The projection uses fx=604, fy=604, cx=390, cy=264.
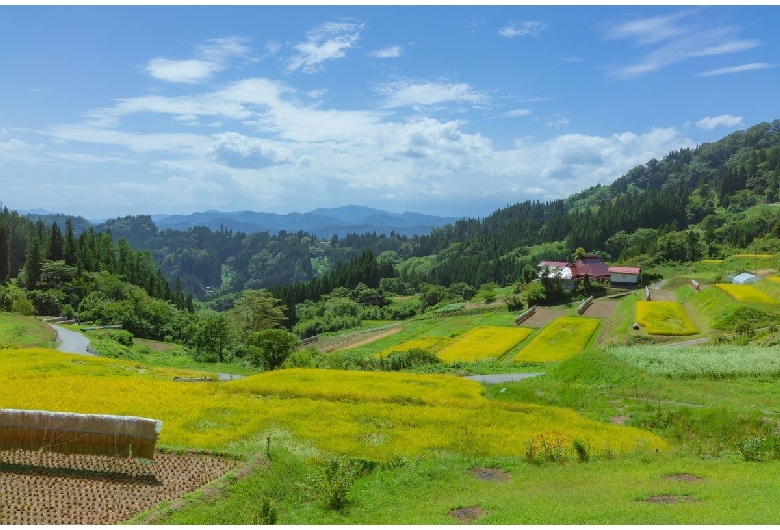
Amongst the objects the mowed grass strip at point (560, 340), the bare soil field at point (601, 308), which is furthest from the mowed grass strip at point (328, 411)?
the bare soil field at point (601, 308)

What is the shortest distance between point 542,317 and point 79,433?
73.8 metres

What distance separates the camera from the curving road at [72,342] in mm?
62344

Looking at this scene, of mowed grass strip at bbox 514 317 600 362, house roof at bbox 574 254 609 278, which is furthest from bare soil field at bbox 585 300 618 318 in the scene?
house roof at bbox 574 254 609 278

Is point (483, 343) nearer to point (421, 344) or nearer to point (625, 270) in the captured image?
point (421, 344)

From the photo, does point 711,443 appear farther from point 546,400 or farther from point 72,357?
point 72,357

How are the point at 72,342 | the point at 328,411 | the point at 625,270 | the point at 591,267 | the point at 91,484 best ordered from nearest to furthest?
the point at 91,484 → the point at 328,411 → the point at 72,342 → the point at 591,267 → the point at 625,270

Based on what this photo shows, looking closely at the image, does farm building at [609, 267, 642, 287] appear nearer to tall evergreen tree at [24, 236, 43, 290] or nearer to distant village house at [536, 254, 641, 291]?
distant village house at [536, 254, 641, 291]

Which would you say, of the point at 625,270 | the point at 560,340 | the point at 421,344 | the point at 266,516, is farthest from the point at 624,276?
the point at 266,516

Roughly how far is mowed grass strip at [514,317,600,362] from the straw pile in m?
41.2

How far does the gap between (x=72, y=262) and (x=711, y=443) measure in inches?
4449

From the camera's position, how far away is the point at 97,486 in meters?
20.3

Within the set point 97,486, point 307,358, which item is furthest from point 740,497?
point 307,358

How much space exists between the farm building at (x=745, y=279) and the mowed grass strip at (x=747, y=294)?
39.6 ft

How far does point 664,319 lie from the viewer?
67625 millimetres
